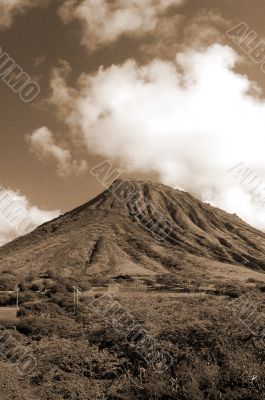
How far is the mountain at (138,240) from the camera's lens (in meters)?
92.2

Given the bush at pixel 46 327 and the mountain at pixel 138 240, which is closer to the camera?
the bush at pixel 46 327

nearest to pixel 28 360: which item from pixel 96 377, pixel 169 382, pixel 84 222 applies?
pixel 96 377

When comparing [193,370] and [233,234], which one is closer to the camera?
[193,370]

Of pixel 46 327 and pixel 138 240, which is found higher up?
pixel 138 240

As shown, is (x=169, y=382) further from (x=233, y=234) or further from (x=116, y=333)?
(x=233, y=234)

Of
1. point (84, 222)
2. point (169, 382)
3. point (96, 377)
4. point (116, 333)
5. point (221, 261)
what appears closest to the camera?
point (169, 382)

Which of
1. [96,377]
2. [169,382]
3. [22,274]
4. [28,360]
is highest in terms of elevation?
[169,382]

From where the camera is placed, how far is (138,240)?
113m

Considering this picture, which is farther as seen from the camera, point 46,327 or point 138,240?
point 138,240

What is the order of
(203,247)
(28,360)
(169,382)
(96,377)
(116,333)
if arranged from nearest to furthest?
(169,382)
(96,377)
(28,360)
(116,333)
(203,247)

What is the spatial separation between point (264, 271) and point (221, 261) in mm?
10481

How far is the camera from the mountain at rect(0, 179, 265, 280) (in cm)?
9219

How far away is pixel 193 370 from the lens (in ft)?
47.8

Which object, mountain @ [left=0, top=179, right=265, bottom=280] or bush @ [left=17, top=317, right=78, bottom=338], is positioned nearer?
bush @ [left=17, top=317, right=78, bottom=338]
